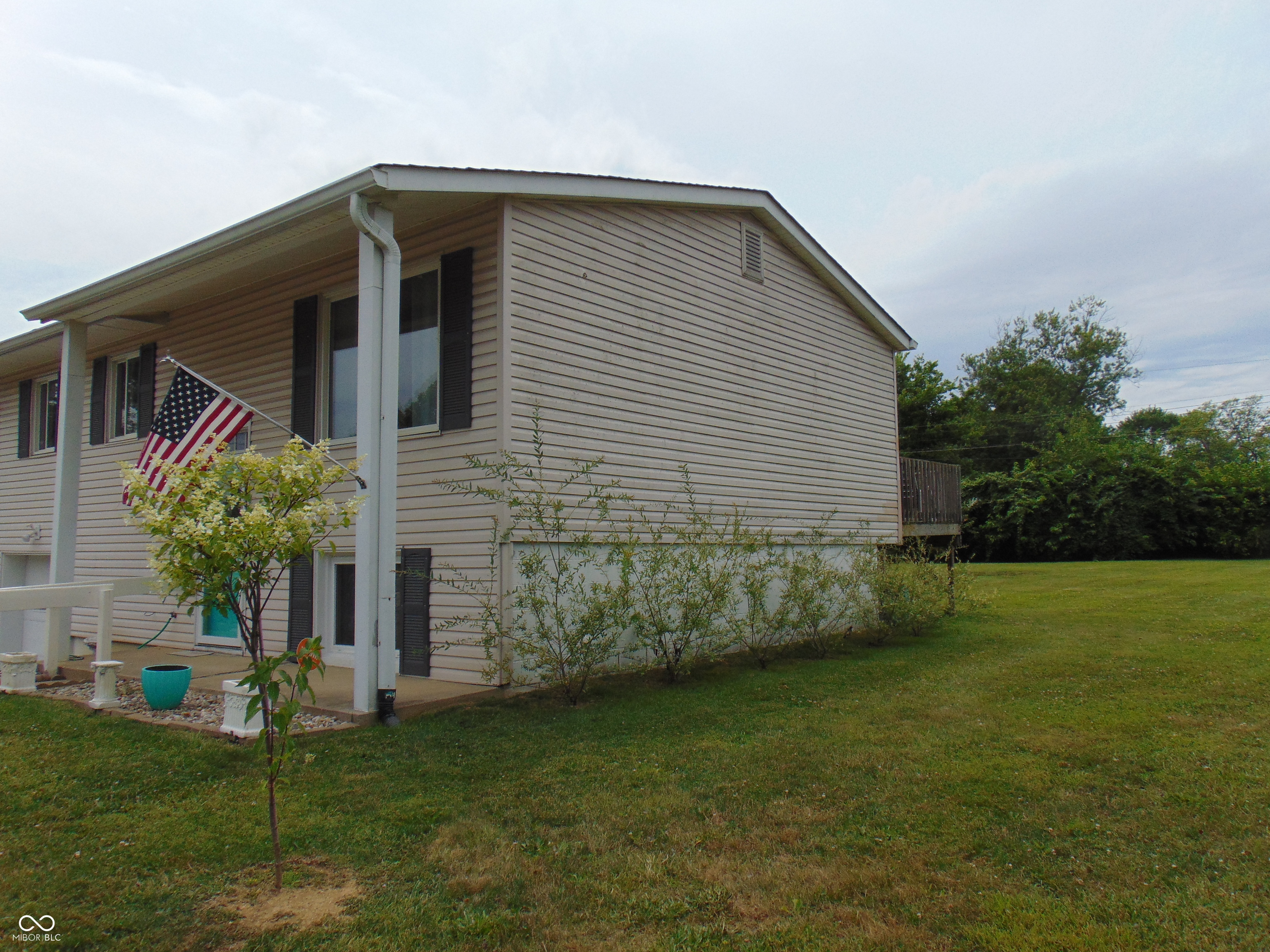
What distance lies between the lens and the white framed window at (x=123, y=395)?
11297mm

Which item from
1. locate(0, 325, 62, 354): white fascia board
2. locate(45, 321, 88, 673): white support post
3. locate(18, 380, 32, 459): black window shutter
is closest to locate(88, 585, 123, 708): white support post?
locate(45, 321, 88, 673): white support post

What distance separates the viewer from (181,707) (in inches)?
260

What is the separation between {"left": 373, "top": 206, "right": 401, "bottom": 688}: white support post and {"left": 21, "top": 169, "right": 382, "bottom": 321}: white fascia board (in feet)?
1.05

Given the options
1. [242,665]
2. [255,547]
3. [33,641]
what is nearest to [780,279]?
[242,665]

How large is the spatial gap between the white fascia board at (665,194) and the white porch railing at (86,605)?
3.83 metres

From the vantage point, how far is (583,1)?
348 inches

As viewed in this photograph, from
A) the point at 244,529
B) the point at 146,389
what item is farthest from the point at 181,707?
the point at 146,389

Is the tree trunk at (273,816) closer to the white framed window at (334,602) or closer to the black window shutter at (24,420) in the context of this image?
the white framed window at (334,602)

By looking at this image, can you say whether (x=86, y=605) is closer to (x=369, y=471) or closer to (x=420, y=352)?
(x=369, y=471)

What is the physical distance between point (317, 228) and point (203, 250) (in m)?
1.32

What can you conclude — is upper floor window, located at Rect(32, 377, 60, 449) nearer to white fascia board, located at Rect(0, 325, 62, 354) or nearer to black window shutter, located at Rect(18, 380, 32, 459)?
black window shutter, located at Rect(18, 380, 32, 459)

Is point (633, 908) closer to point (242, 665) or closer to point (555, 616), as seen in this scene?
point (555, 616)

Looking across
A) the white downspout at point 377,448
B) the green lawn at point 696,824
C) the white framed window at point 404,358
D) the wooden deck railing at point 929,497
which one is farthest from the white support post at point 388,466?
the wooden deck railing at point 929,497

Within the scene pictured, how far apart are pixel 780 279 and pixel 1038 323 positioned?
40663mm
